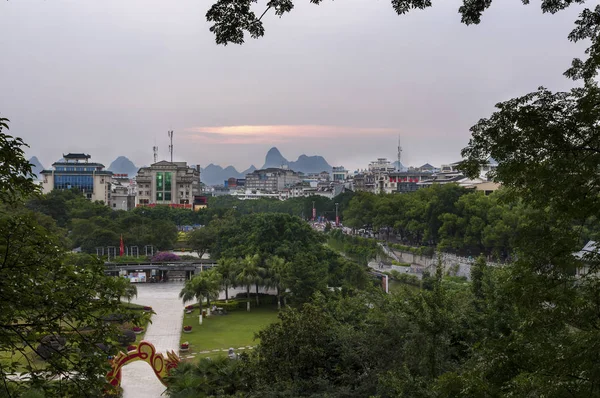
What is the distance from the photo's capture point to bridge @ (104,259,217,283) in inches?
1371

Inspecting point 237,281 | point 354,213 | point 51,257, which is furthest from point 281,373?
point 354,213

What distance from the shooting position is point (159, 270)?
3597 cm

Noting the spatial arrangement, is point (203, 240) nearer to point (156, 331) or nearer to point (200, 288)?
point (200, 288)

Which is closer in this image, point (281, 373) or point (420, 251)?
point (281, 373)

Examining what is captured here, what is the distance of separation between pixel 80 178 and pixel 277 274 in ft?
191

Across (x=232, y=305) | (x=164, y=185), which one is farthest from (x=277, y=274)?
(x=164, y=185)

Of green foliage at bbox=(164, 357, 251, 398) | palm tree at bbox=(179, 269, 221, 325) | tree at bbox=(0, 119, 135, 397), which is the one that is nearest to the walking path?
palm tree at bbox=(179, 269, 221, 325)

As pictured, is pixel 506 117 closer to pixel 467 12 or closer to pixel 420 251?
pixel 467 12

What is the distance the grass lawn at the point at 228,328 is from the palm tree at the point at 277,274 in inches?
52.6

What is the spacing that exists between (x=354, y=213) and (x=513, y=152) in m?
50.2

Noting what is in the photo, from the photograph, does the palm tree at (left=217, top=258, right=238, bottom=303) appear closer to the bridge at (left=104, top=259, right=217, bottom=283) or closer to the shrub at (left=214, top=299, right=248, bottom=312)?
the shrub at (left=214, top=299, right=248, bottom=312)

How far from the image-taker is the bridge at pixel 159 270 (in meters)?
34.8

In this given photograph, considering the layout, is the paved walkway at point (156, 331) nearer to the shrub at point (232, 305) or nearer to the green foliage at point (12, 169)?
the shrub at point (232, 305)

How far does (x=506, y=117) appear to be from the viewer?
5391mm
